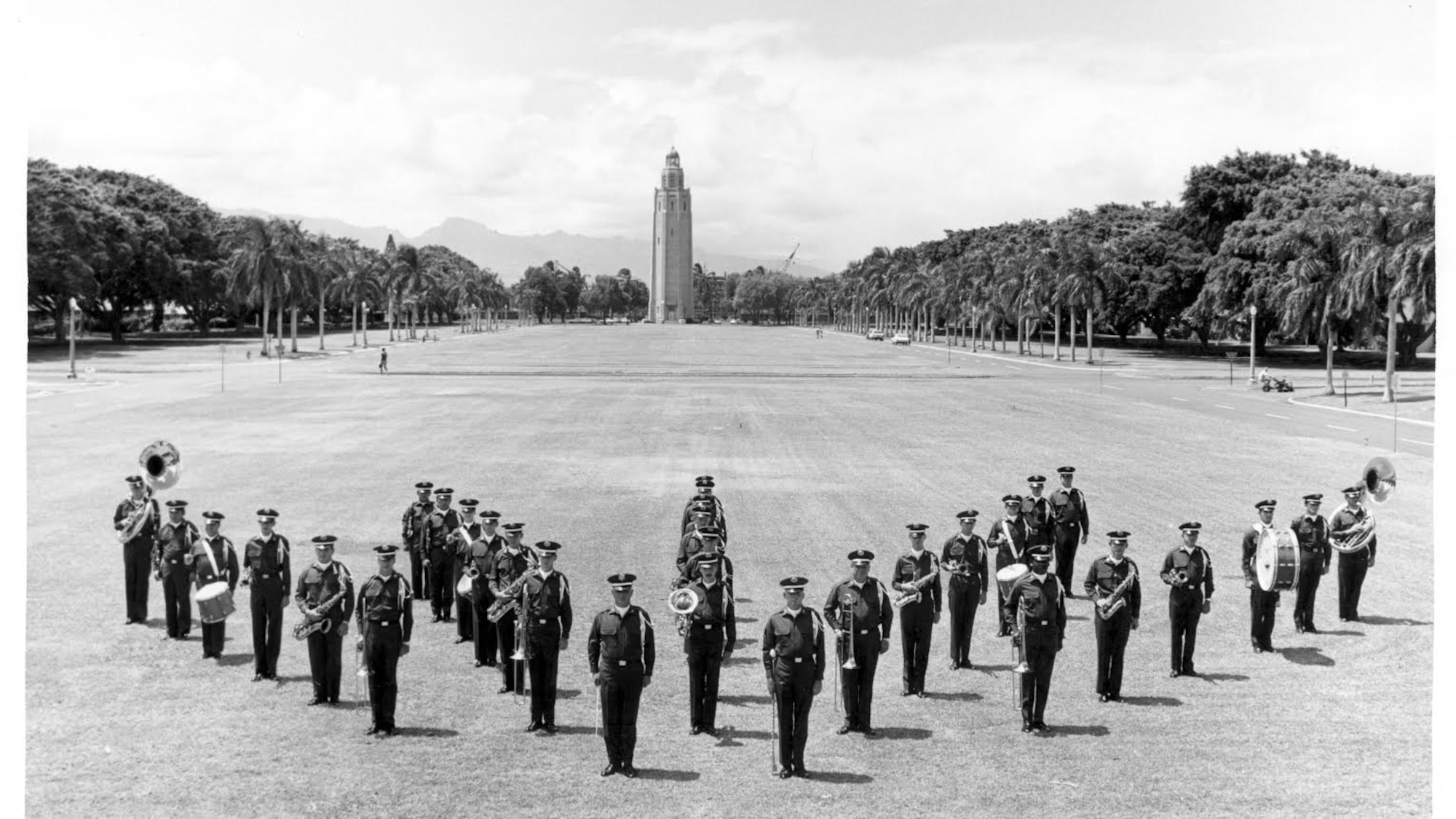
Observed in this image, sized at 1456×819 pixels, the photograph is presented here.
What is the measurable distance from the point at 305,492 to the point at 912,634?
17950mm

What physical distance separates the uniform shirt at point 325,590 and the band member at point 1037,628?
7.72m

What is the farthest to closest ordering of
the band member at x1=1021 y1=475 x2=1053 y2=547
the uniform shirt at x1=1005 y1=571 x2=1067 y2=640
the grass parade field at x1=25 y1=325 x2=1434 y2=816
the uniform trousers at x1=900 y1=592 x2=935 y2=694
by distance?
the band member at x1=1021 y1=475 x2=1053 y2=547 < the uniform trousers at x1=900 y1=592 x2=935 y2=694 < the uniform shirt at x1=1005 y1=571 x2=1067 y2=640 < the grass parade field at x1=25 y1=325 x2=1434 y2=816

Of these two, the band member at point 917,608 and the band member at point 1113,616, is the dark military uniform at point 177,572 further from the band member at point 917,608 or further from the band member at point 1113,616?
the band member at point 1113,616

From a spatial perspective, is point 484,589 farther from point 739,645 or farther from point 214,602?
point 739,645

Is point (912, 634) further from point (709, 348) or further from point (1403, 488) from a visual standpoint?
point (709, 348)

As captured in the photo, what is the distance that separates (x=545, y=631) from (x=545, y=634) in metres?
0.04

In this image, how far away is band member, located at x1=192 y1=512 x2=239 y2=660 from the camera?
51.7ft

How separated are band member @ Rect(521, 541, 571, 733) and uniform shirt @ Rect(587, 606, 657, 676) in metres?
0.87

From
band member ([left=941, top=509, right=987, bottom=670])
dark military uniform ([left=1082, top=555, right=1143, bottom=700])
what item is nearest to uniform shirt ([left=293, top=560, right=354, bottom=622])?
band member ([left=941, top=509, right=987, bottom=670])

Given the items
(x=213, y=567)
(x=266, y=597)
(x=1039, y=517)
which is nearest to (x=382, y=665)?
(x=266, y=597)

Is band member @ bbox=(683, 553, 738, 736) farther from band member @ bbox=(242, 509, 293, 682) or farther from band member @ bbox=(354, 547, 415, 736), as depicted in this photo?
band member @ bbox=(242, 509, 293, 682)

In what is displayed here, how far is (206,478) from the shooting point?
3045 centimetres

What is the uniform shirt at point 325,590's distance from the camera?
1414cm

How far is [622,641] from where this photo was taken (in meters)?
12.6
